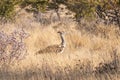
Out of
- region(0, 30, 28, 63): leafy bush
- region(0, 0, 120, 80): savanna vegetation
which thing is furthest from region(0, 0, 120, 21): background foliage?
region(0, 30, 28, 63): leafy bush

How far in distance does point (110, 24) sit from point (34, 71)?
7218 mm

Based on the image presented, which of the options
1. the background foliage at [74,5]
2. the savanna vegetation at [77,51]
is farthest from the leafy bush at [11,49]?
the background foliage at [74,5]

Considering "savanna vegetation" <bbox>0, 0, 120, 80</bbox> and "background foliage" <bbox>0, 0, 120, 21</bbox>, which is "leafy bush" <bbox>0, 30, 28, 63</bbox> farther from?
"background foliage" <bbox>0, 0, 120, 21</bbox>

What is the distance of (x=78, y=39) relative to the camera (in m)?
12.1

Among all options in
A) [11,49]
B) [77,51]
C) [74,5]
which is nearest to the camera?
[11,49]

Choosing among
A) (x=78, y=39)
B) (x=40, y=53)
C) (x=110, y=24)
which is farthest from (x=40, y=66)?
(x=110, y=24)

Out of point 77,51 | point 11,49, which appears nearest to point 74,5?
point 77,51

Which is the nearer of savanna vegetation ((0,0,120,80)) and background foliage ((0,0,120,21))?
savanna vegetation ((0,0,120,80))

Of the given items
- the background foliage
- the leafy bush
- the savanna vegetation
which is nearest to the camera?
the savanna vegetation

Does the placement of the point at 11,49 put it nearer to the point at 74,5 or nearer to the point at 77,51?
the point at 77,51

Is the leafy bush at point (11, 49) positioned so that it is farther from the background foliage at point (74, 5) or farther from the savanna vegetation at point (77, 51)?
the background foliage at point (74, 5)

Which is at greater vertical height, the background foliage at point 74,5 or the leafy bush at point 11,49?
the leafy bush at point 11,49

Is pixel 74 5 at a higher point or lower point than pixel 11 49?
lower

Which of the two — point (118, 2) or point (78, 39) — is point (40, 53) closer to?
point (78, 39)
